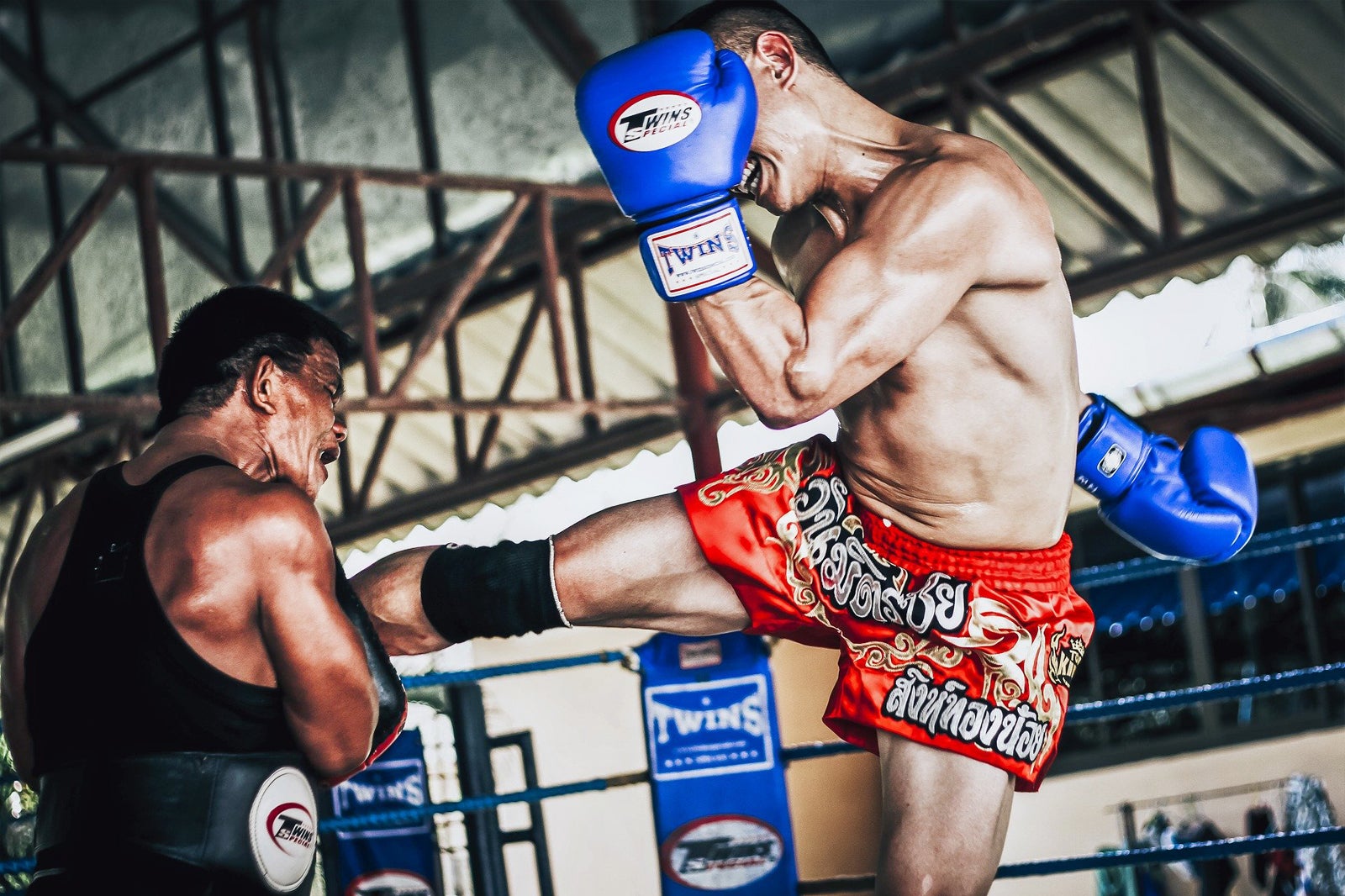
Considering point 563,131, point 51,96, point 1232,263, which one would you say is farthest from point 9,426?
point 1232,263

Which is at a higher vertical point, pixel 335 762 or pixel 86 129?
pixel 86 129

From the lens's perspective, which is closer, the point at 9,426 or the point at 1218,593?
the point at 1218,593

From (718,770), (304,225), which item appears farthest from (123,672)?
(304,225)

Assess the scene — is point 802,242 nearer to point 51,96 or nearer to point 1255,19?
point 1255,19

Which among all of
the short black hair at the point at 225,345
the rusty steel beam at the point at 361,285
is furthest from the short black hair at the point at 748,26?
the rusty steel beam at the point at 361,285

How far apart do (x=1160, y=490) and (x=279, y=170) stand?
3.84 m

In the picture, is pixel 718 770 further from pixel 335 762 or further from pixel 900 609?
pixel 335 762

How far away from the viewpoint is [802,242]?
2.14 meters

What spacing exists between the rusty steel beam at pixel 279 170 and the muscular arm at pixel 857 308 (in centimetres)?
260

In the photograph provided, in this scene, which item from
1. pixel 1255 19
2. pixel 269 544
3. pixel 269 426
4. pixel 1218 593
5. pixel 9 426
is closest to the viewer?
pixel 269 544

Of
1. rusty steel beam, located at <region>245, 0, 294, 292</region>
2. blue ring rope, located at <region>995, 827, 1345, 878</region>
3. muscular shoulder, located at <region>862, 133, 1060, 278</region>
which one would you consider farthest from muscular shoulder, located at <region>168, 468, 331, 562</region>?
rusty steel beam, located at <region>245, 0, 294, 292</region>

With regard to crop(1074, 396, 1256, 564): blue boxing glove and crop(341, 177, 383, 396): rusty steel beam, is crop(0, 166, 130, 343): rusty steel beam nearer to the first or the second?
crop(341, 177, 383, 396): rusty steel beam

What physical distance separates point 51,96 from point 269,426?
7771mm

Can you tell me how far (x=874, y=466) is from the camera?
199cm
